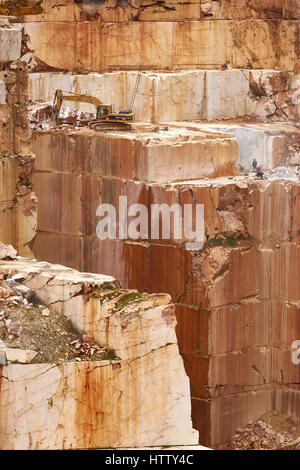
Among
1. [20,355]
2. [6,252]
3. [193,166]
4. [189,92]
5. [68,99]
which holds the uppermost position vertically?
[189,92]

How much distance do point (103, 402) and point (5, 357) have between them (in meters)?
1.15

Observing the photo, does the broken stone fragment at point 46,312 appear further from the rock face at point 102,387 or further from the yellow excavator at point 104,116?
the yellow excavator at point 104,116

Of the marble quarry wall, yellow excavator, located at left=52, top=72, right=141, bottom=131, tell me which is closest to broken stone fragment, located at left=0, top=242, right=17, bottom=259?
the marble quarry wall

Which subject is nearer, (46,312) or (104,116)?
(46,312)

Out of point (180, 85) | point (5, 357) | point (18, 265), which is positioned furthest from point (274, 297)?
point (5, 357)

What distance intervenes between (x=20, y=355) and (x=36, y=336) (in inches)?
17.8

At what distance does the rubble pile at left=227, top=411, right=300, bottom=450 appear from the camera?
78.1 ft

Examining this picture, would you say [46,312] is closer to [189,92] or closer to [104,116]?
[104,116]

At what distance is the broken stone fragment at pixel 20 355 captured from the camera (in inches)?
559

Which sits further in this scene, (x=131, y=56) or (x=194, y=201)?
(x=131, y=56)

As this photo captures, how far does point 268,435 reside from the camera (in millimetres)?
23969

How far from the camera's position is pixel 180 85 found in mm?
25906

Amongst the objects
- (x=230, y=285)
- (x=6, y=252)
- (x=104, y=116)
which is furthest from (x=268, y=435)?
(x=6, y=252)

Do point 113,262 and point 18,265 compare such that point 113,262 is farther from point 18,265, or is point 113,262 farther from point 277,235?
point 18,265
